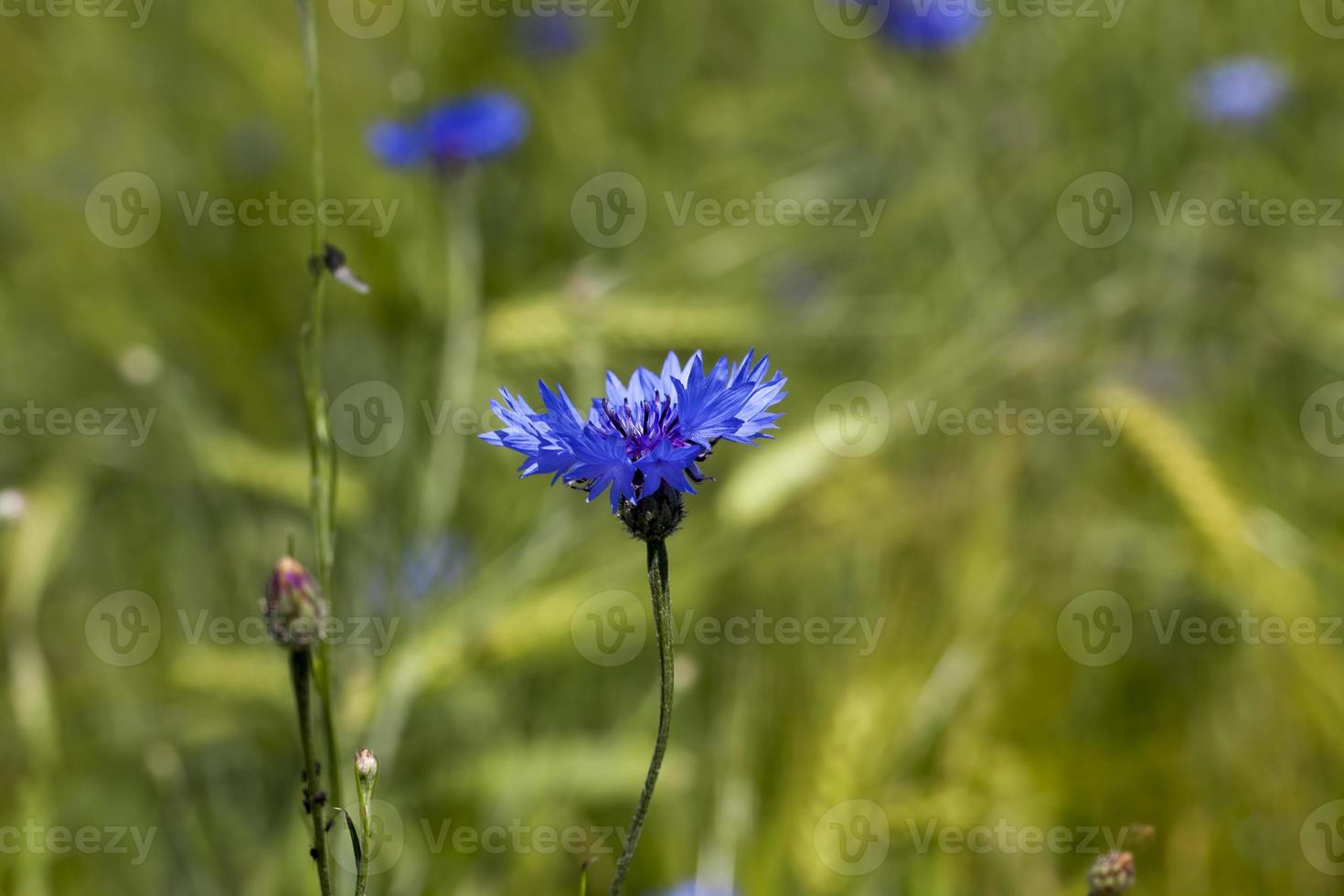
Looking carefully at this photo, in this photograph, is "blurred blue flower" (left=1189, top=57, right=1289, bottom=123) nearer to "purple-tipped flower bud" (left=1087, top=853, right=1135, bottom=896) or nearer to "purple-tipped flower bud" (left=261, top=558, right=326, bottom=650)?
"purple-tipped flower bud" (left=1087, top=853, right=1135, bottom=896)

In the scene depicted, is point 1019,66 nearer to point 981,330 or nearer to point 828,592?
point 981,330

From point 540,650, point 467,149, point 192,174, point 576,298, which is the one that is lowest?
point 540,650

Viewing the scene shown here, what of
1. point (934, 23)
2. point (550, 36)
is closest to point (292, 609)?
point (934, 23)

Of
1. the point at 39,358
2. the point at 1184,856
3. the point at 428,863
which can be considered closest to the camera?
the point at 1184,856

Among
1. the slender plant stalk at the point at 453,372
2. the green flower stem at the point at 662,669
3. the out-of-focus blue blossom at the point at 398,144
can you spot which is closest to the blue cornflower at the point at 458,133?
the out-of-focus blue blossom at the point at 398,144

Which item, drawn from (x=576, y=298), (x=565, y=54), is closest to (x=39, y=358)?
(x=565, y=54)

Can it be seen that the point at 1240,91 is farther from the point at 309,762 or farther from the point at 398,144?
the point at 309,762

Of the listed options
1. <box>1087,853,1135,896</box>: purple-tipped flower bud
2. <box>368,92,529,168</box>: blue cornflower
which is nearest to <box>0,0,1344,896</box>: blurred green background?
<box>368,92,529,168</box>: blue cornflower
